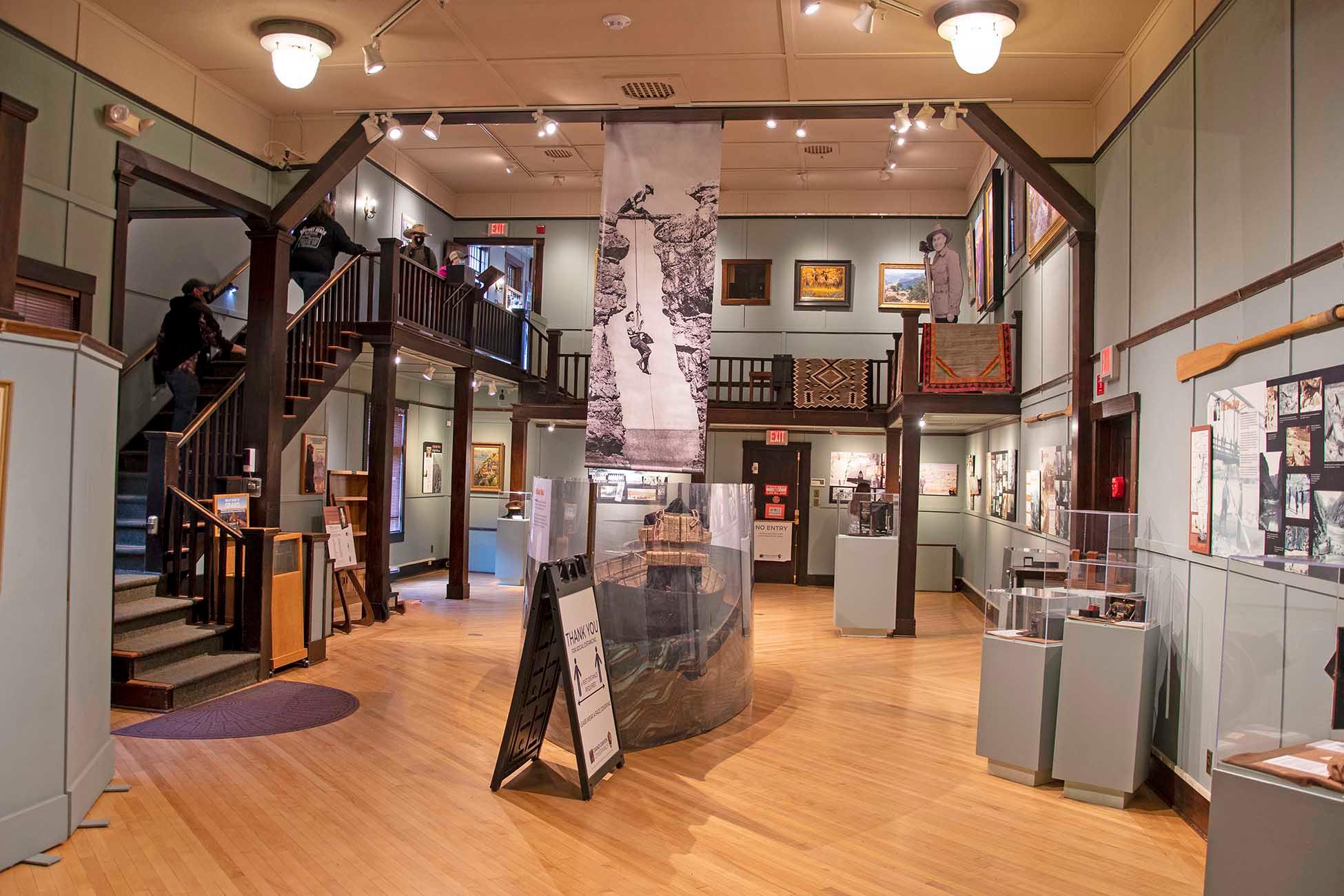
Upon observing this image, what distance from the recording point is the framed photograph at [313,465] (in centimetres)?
1045

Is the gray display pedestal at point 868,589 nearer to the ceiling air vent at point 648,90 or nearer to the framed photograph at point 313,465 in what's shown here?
the ceiling air vent at point 648,90

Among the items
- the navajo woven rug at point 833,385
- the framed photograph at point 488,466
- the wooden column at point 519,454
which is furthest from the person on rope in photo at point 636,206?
the framed photograph at point 488,466

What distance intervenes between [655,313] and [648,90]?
209 centimetres

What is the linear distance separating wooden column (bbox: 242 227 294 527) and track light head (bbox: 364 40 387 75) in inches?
82.3

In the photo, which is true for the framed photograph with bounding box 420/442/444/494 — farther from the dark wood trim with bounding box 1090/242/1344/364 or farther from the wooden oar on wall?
the wooden oar on wall

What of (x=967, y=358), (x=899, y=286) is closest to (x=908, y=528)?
(x=967, y=358)

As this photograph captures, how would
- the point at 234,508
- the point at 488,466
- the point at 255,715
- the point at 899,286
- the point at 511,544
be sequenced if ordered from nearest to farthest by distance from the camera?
the point at 255,715, the point at 234,508, the point at 511,544, the point at 899,286, the point at 488,466

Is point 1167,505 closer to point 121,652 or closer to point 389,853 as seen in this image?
point 389,853

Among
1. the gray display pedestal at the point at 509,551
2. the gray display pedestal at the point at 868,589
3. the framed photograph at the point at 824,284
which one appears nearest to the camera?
the gray display pedestal at the point at 868,589

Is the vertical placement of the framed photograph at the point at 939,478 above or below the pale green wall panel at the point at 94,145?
below

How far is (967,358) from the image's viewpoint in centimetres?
982

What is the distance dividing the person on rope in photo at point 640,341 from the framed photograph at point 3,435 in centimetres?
414

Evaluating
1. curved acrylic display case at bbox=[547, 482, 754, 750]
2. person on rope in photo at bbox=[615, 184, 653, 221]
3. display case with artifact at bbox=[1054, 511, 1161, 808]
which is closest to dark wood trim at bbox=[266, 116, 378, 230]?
person on rope in photo at bbox=[615, 184, 653, 221]

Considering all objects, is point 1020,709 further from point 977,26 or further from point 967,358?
point 967,358
